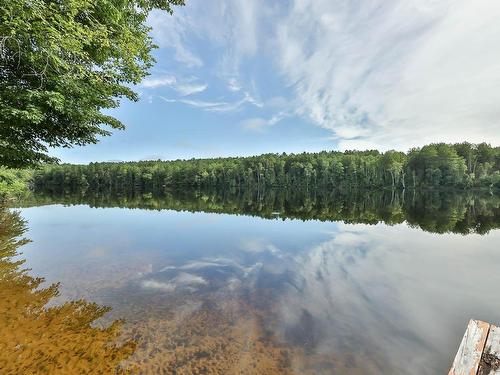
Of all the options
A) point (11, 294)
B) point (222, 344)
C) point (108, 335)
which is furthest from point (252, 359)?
point (11, 294)

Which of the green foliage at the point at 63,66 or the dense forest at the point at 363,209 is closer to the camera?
the green foliage at the point at 63,66

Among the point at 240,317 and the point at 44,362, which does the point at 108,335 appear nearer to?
the point at 44,362

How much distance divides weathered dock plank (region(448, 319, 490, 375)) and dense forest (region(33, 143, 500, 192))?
116817mm

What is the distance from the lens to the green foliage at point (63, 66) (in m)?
8.16

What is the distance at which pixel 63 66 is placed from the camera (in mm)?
9414

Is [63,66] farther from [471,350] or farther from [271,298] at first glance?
[471,350]

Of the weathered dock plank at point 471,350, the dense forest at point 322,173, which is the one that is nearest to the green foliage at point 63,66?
the weathered dock plank at point 471,350

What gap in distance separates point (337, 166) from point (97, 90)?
118 m

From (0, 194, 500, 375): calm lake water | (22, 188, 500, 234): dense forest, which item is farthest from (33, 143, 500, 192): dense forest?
(0, 194, 500, 375): calm lake water

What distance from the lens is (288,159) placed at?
146 metres

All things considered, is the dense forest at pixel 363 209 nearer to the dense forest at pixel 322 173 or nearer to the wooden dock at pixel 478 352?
the wooden dock at pixel 478 352

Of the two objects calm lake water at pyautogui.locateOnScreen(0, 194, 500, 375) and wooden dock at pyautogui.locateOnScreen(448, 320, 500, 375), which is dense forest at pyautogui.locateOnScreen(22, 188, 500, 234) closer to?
calm lake water at pyautogui.locateOnScreen(0, 194, 500, 375)

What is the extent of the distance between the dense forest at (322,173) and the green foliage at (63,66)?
109m

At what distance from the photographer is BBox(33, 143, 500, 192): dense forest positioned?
103 meters
